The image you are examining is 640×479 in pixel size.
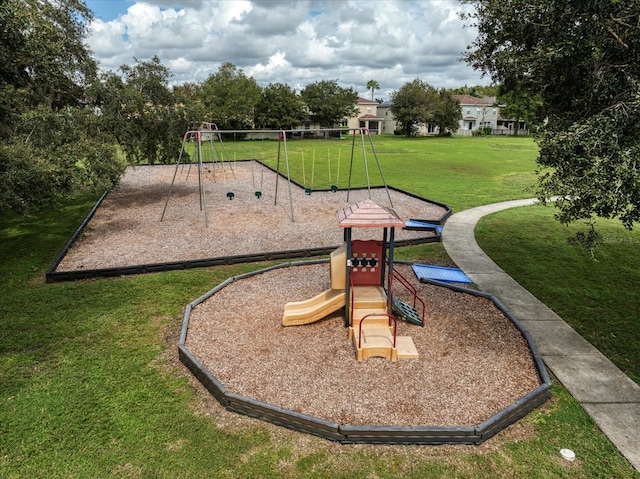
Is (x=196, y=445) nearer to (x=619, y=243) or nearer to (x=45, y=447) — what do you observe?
(x=45, y=447)

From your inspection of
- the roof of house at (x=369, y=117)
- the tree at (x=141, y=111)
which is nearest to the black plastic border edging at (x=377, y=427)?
the tree at (x=141, y=111)

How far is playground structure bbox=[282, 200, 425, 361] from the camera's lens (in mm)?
7520

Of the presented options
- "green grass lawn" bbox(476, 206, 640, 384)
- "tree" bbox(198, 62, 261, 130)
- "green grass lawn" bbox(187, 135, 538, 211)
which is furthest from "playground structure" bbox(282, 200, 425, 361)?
"tree" bbox(198, 62, 261, 130)

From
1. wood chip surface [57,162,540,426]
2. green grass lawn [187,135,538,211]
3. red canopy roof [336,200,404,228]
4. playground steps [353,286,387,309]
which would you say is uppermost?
red canopy roof [336,200,404,228]

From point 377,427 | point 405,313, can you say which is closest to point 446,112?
point 405,313

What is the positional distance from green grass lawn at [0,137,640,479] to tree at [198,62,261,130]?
54.3 m

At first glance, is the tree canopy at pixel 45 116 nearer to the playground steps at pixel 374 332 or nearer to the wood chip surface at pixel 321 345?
the wood chip surface at pixel 321 345

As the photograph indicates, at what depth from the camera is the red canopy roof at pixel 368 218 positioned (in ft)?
24.8

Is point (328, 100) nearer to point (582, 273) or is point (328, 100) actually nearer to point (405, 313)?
point (582, 273)

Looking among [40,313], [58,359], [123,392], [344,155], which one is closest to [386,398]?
[123,392]

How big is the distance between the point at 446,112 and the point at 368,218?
68.7m

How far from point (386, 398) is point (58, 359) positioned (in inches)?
238

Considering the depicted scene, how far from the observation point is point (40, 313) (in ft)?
30.3

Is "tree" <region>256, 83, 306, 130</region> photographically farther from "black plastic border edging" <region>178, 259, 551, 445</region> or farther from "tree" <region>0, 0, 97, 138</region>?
"black plastic border edging" <region>178, 259, 551, 445</region>
